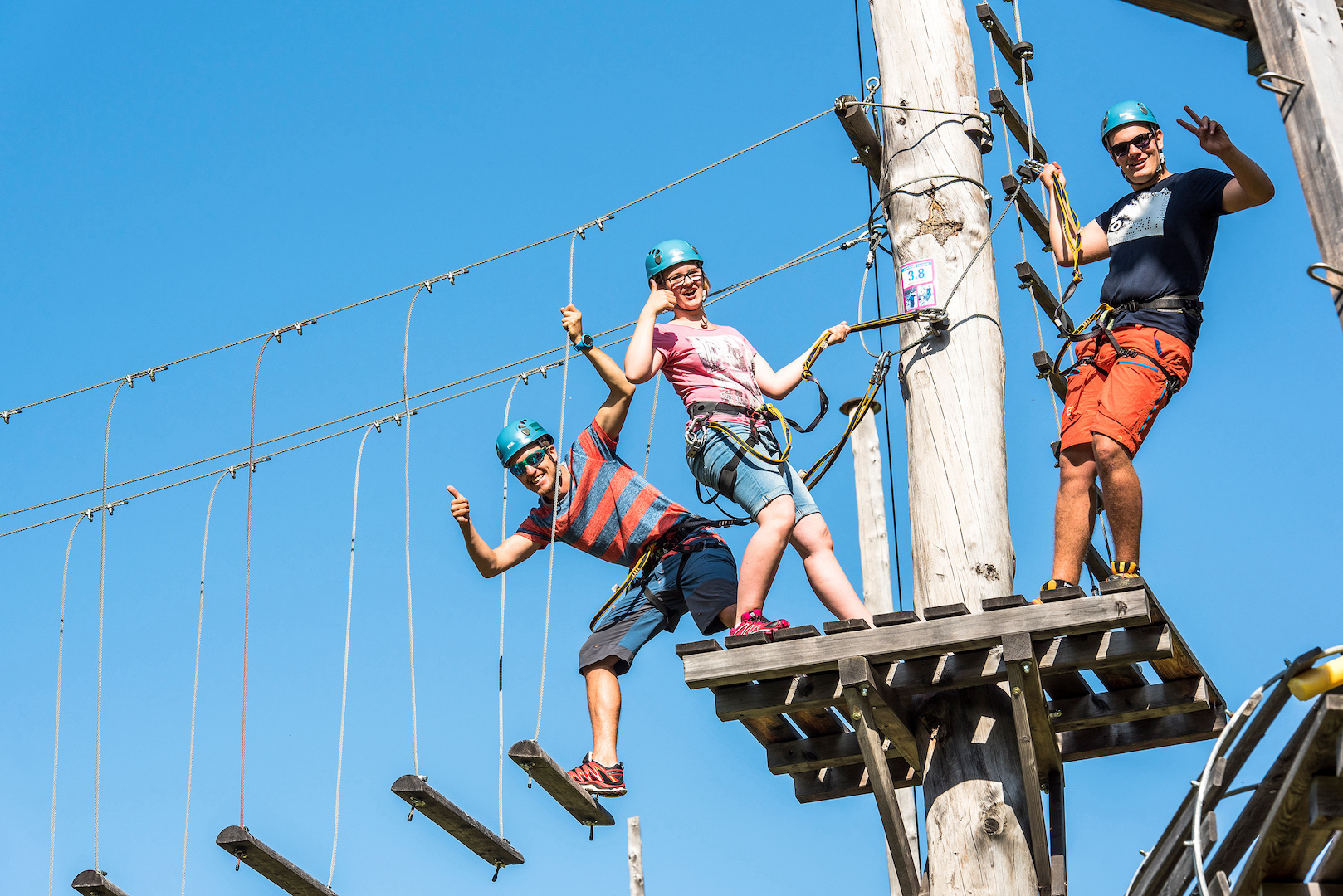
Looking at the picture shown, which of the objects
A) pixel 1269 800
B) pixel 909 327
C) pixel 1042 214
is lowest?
pixel 1269 800

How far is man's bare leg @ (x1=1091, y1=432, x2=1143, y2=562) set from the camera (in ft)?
16.4

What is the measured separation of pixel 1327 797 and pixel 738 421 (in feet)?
7.74

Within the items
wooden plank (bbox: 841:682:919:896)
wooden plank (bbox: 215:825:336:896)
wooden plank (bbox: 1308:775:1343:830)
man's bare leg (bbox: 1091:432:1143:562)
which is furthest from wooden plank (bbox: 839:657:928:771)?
wooden plank (bbox: 215:825:336:896)

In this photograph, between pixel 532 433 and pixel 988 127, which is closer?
pixel 988 127

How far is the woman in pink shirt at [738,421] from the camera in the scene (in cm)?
557

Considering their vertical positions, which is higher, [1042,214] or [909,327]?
[1042,214]

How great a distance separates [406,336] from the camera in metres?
7.93

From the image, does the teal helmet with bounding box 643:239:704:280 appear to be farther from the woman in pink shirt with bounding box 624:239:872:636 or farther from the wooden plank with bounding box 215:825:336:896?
the wooden plank with bounding box 215:825:336:896

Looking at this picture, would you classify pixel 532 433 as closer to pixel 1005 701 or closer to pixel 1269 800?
pixel 1005 701

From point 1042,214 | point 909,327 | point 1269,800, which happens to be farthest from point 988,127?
point 1269,800

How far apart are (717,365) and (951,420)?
1.06 metres

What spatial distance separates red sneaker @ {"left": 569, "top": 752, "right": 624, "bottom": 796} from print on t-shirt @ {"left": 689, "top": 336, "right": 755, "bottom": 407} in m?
1.43

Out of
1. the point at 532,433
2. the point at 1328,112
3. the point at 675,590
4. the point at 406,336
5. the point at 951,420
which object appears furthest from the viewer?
the point at 406,336

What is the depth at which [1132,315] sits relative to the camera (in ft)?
17.6
